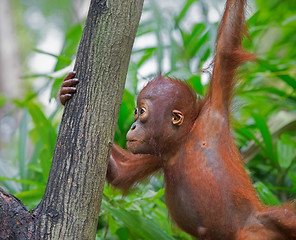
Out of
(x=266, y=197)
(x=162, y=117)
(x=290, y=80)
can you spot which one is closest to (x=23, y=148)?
(x=162, y=117)

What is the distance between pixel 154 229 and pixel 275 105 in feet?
6.33

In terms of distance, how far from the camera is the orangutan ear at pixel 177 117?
2.60 meters

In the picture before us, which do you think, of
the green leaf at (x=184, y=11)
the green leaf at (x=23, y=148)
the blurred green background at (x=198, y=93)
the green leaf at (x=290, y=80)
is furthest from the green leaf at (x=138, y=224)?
the green leaf at (x=184, y=11)

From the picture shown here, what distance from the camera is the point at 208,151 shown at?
8.20 feet

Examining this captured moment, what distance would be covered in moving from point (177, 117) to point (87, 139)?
76cm

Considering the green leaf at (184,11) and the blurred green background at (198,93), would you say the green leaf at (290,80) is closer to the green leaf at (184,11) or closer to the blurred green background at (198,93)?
the blurred green background at (198,93)

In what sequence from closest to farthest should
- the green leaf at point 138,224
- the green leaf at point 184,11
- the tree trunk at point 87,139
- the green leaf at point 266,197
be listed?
1. the tree trunk at point 87,139
2. the green leaf at point 138,224
3. the green leaf at point 266,197
4. the green leaf at point 184,11

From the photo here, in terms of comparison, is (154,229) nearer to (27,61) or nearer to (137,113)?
(137,113)

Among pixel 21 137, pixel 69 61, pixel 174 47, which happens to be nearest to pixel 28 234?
pixel 69 61

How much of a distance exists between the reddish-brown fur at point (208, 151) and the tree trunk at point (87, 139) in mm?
271

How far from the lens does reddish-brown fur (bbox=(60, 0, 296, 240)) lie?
7.84 feet

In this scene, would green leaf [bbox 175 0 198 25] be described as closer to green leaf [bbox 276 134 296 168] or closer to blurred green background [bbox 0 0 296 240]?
blurred green background [bbox 0 0 296 240]

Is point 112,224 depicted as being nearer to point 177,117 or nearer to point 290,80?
point 177,117

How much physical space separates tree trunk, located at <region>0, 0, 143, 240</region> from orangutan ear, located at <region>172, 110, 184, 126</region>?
57 cm
